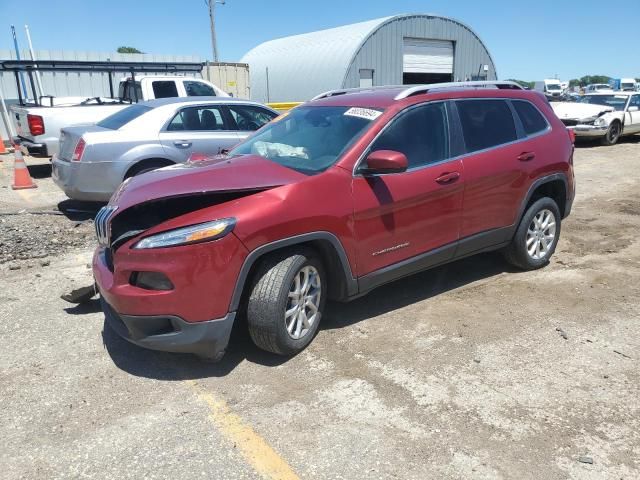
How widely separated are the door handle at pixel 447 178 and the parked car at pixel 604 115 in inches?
488

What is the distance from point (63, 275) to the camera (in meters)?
5.49

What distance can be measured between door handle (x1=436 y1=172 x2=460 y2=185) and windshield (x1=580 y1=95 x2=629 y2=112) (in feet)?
48.8

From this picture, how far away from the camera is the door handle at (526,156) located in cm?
498

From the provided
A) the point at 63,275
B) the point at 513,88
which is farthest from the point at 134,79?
the point at 513,88

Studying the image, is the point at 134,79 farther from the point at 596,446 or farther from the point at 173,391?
the point at 596,446

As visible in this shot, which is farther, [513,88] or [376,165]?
[513,88]

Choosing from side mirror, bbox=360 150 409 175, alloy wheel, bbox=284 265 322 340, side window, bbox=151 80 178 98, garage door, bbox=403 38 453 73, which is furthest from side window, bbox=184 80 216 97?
garage door, bbox=403 38 453 73

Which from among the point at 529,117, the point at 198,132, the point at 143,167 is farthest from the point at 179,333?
the point at 198,132

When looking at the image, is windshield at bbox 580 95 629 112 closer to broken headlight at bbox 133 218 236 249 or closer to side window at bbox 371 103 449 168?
side window at bbox 371 103 449 168

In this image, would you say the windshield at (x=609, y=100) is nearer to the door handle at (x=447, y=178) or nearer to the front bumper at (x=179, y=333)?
the door handle at (x=447, y=178)

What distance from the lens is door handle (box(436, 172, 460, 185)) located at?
434 cm

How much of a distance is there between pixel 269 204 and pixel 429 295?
6.83 feet

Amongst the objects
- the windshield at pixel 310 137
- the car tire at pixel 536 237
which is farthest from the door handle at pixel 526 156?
the windshield at pixel 310 137

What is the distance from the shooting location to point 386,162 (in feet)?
12.2
